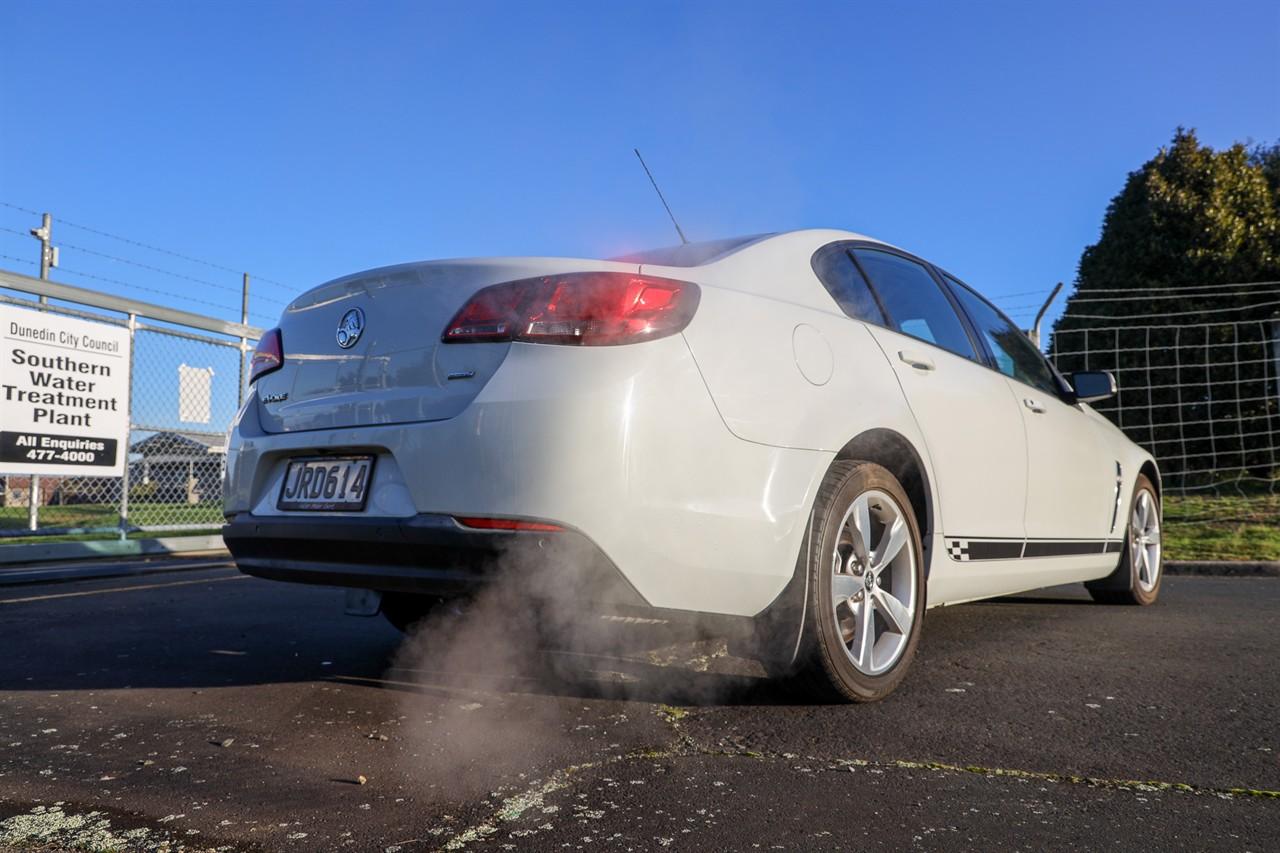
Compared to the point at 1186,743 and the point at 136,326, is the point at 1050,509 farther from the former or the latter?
the point at 136,326

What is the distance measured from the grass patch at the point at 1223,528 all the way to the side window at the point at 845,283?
5727 mm

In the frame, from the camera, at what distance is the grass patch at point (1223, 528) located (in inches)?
310

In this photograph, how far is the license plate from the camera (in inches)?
106

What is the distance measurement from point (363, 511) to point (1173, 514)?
9.92 metres

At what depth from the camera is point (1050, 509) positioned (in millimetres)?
4188

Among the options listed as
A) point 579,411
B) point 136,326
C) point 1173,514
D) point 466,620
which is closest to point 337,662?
point 466,620

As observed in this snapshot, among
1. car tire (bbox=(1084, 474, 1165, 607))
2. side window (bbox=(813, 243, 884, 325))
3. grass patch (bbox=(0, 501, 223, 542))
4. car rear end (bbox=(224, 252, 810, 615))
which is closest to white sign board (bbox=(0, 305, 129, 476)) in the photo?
grass patch (bbox=(0, 501, 223, 542))

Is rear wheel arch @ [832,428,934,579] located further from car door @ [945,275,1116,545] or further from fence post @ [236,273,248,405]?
fence post @ [236,273,248,405]

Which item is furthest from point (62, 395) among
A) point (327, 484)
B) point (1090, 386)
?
point (1090, 386)

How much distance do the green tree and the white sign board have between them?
39.2 ft

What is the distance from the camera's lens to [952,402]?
11.4ft

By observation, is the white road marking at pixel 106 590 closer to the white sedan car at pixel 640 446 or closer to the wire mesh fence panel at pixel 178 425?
the wire mesh fence panel at pixel 178 425

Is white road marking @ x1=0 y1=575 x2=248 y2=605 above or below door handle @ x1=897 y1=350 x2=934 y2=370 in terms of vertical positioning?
below

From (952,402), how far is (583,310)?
5.21ft
